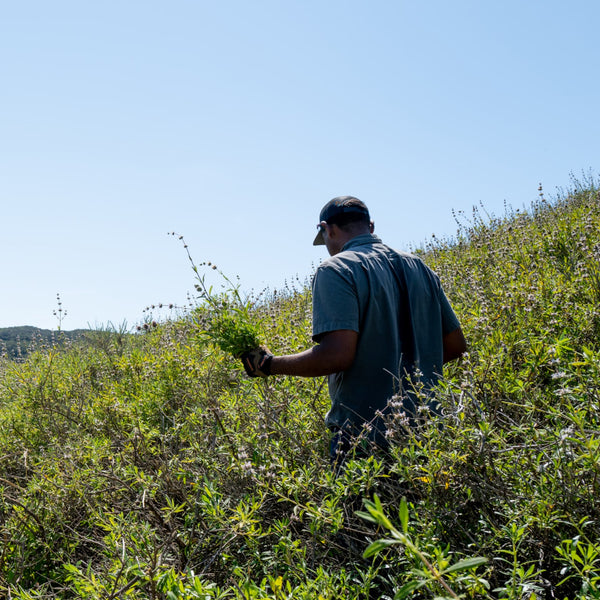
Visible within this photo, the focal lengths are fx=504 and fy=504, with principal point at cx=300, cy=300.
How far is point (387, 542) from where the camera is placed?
2.32 ft

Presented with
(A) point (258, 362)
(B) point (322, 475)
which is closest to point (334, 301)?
(A) point (258, 362)

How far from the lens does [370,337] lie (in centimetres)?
278

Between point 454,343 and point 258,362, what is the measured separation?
4.07ft

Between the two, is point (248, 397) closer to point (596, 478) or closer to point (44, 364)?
→ point (596, 478)

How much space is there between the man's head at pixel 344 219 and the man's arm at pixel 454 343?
0.84m

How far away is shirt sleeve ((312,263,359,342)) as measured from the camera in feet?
8.68

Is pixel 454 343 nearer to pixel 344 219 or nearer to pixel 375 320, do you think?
pixel 375 320

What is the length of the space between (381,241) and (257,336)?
98 cm

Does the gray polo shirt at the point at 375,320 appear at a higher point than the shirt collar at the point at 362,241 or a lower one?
lower

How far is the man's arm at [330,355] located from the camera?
2654mm

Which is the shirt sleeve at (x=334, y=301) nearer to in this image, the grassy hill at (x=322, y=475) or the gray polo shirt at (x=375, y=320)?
the gray polo shirt at (x=375, y=320)

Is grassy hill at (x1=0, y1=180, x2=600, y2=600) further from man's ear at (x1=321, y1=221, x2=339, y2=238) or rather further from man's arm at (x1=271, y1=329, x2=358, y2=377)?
man's ear at (x1=321, y1=221, x2=339, y2=238)

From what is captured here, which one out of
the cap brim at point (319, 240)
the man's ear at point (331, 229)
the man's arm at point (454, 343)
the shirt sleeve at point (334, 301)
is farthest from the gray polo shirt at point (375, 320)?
the cap brim at point (319, 240)

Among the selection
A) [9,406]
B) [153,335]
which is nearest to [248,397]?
[9,406]
